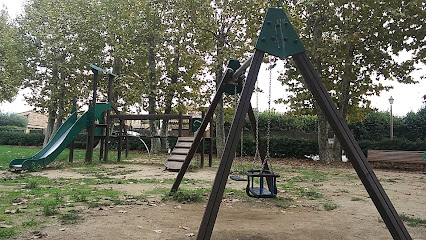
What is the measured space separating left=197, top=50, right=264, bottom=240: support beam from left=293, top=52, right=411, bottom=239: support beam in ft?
1.75

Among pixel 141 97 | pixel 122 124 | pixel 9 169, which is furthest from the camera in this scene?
pixel 141 97

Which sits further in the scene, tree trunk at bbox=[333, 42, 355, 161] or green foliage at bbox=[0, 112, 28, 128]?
green foliage at bbox=[0, 112, 28, 128]

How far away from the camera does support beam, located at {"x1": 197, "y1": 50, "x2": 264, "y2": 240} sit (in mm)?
2846

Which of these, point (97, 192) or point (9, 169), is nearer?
point (97, 192)

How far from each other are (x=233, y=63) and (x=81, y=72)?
1639cm

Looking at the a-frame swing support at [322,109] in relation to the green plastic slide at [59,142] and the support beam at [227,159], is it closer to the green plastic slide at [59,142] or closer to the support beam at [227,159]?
the support beam at [227,159]

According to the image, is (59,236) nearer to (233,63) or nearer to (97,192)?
(97,192)

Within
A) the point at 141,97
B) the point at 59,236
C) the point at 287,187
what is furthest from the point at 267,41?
the point at 141,97

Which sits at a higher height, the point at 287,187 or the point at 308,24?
the point at 308,24

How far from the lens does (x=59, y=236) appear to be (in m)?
3.19

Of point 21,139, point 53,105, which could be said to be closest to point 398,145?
point 53,105

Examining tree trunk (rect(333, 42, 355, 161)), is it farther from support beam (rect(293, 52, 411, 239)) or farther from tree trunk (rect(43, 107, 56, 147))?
tree trunk (rect(43, 107, 56, 147))

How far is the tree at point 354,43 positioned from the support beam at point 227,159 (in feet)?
32.6

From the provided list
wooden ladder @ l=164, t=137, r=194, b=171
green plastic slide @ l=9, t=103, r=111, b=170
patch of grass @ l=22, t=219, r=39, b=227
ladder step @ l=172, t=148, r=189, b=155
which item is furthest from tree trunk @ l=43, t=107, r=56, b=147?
patch of grass @ l=22, t=219, r=39, b=227
